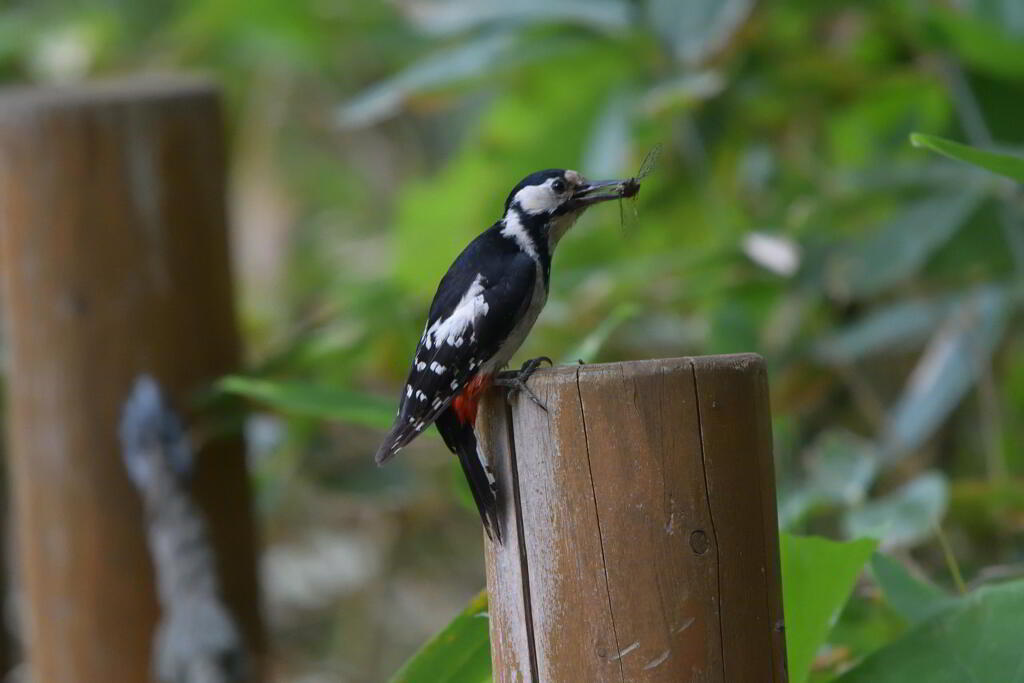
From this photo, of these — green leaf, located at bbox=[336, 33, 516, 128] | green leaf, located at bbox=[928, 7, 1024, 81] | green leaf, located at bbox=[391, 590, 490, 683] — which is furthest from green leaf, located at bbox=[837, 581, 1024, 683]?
green leaf, located at bbox=[336, 33, 516, 128]

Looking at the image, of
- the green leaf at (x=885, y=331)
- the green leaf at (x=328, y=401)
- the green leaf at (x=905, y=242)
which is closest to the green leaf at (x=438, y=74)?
the green leaf at (x=905, y=242)

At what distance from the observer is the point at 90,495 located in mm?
2510

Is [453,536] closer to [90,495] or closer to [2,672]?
[2,672]

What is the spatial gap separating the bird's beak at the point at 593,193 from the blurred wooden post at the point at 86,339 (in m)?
1.15

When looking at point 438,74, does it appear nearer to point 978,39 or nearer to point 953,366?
point 978,39

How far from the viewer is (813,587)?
5.18 feet

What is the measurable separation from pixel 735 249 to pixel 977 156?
1485 millimetres

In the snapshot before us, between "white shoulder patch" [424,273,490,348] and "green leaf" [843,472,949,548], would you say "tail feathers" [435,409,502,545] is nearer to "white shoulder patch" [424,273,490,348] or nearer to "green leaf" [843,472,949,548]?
"white shoulder patch" [424,273,490,348]

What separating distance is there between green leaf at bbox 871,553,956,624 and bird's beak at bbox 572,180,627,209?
1.94 feet

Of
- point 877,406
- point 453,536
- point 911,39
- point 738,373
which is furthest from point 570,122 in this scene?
point 738,373

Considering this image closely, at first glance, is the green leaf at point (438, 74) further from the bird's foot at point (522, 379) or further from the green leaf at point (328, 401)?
the bird's foot at point (522, 379)

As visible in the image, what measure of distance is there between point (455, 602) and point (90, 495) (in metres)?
2.75

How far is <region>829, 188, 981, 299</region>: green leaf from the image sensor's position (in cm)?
299

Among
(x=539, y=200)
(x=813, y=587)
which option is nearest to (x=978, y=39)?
(x=539, y=200)
